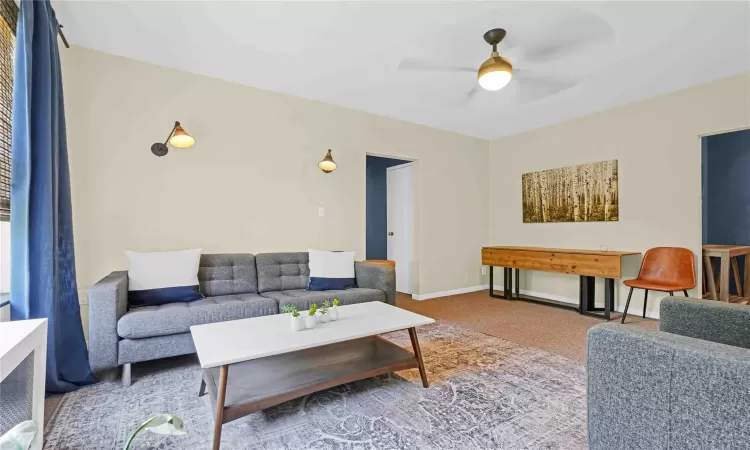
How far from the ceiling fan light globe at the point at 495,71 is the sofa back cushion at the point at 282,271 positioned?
2.23 meters

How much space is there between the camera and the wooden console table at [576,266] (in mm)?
3549

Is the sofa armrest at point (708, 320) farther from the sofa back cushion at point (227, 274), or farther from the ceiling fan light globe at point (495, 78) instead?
the sofa back cushion at point (227, 274)

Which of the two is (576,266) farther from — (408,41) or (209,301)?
(209,301)

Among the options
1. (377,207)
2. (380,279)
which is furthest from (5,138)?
(377,207)

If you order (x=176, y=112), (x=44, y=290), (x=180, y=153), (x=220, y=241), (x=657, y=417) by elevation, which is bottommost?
(x=657, y=417)

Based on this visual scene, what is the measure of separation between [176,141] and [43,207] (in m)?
1.16

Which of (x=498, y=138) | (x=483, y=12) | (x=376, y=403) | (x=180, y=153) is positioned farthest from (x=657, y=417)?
(x=498, y=138)

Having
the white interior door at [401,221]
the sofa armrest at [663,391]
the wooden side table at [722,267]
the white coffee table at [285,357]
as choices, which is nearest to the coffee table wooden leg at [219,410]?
the white coffee table at [285,357]

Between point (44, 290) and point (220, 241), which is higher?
point (220, 241)

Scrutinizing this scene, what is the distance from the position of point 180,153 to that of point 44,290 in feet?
5.17

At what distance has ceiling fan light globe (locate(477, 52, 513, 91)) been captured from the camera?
7.46 feet

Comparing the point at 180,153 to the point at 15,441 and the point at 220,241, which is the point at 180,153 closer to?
the point at 220,241

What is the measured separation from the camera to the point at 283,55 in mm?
2746

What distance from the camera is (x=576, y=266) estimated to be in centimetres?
378
